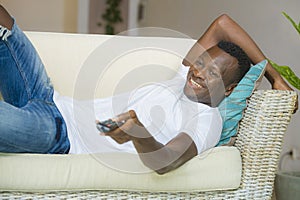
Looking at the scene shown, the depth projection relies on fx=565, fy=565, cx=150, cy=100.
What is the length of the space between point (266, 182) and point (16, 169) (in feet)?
2.69

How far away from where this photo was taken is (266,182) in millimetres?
1892

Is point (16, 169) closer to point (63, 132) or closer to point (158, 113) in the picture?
point (63, 132)

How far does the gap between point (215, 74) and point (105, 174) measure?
492mm

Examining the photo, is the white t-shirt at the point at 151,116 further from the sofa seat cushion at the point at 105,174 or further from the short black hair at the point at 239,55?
the short black hair at the point at 239,55

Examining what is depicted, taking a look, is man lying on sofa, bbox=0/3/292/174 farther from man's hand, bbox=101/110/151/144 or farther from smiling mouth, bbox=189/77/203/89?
man's hand, bbox=101/110/151/144

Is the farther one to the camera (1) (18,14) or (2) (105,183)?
(1) (18,14)

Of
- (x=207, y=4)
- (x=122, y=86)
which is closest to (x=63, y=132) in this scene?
(x=122, y=86)

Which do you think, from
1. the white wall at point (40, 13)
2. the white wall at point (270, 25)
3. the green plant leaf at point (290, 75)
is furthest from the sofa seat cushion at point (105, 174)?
the white wall at point (40, 13)

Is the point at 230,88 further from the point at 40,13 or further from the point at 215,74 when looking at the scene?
the point at 40,13

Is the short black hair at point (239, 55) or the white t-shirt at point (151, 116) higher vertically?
the short black hair at point (239, 55)

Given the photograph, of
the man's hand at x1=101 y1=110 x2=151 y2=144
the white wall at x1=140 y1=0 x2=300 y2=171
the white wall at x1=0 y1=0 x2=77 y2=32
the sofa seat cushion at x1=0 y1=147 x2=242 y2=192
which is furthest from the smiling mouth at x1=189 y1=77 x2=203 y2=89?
the white wall at x1=0 y1=0 x2=77 y2=32

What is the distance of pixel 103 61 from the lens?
233 centimetres

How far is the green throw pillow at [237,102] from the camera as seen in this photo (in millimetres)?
1903

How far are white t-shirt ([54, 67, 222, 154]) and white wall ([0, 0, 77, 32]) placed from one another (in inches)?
113
